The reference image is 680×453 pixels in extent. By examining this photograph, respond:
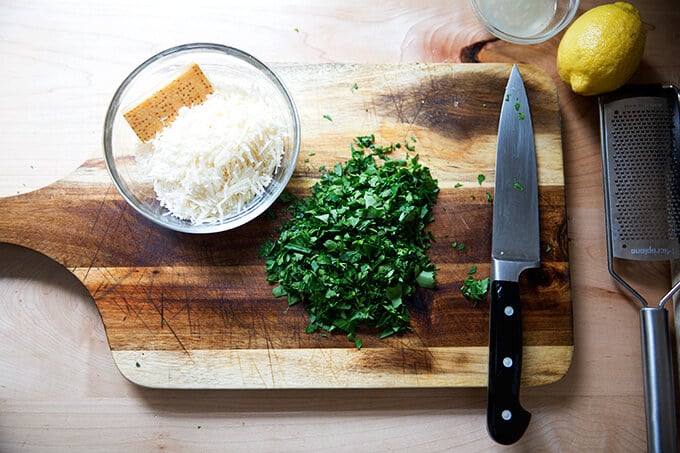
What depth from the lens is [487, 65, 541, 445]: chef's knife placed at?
153cm

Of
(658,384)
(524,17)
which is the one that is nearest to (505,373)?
(658,384)

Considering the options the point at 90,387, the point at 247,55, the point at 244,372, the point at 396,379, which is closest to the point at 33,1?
the point at 247,55

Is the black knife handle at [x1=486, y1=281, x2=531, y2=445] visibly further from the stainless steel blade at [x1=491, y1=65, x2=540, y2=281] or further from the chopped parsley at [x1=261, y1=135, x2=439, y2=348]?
the chopped parsley at [x1=261, y1=135, x2=439, y2=348]

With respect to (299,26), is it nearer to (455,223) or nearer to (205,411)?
(455,223)

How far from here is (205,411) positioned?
1.66m

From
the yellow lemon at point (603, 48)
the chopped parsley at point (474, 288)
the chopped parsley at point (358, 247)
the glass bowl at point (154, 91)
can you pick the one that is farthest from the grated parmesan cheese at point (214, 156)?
the yellow lemon at point (603, 48)

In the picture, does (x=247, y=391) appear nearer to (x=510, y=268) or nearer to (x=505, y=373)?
(x=505, y=373)

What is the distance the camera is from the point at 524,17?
Answer: 1.70 meters

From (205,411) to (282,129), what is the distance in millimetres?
872

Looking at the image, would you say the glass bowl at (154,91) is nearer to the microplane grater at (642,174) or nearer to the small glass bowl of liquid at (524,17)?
the small glass bowl of liquid at (524,17)

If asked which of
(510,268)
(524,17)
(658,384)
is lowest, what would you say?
(658,384)

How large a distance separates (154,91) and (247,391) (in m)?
0.95

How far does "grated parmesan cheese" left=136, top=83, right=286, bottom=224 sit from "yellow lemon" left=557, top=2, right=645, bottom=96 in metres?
0.86

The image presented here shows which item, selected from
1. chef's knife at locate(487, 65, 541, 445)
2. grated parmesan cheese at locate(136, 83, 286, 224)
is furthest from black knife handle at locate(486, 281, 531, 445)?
grated parmesan cheese at locate(136, 83, 286, 224)
